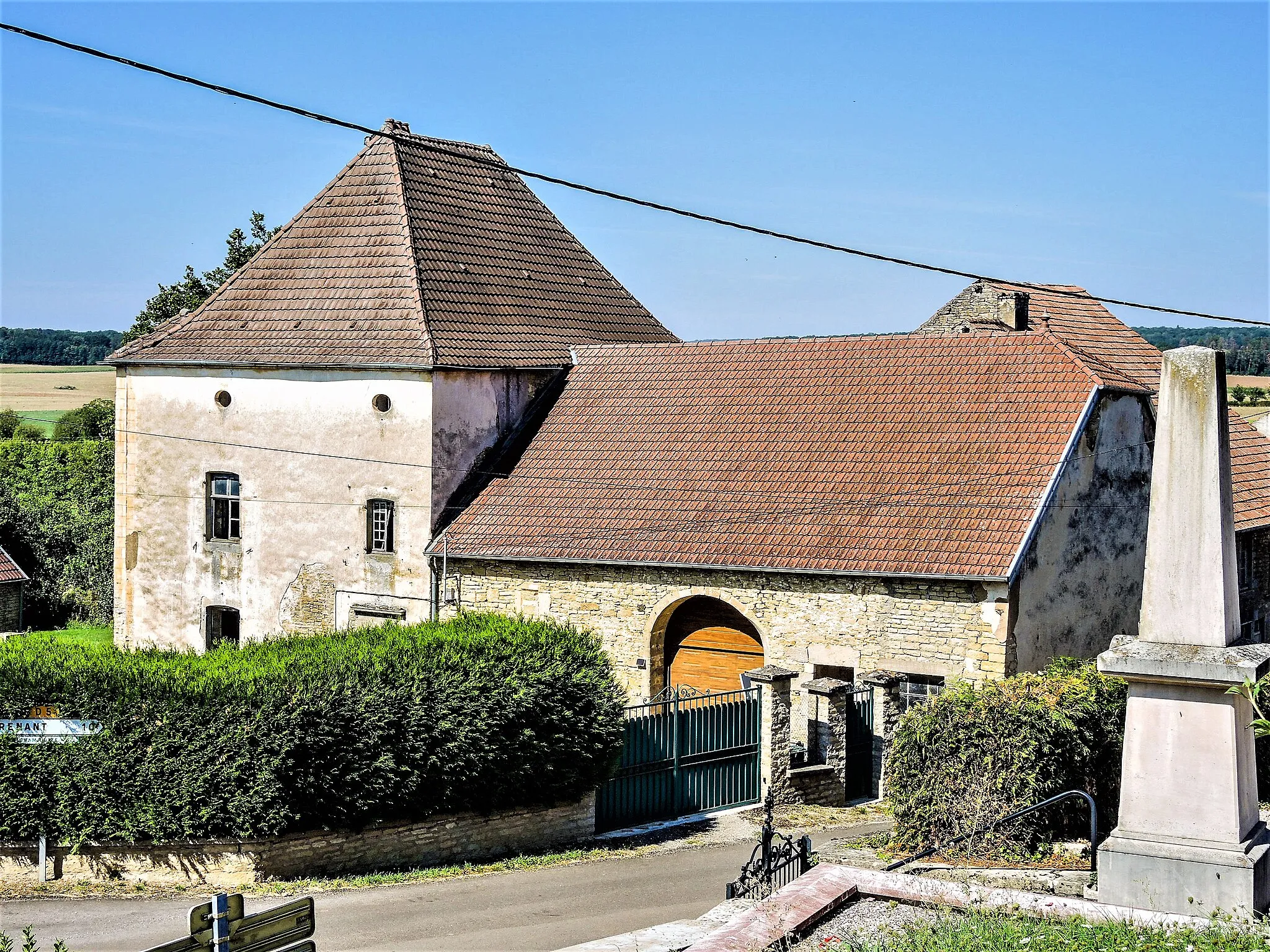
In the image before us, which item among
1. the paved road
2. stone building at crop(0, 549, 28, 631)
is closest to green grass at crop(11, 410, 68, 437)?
stone building at crop(0, 549, 28, 631)

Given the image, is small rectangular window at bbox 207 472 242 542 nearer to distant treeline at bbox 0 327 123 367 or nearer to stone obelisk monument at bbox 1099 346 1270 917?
stone obelisk monument at bbox 1099 346 1270 917

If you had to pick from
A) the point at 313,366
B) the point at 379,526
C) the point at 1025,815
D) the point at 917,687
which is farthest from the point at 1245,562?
the point at 313,366

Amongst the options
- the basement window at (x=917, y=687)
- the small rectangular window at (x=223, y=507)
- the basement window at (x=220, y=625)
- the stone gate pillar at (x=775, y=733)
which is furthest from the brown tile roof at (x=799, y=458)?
the basement window at (x=220, y=625)

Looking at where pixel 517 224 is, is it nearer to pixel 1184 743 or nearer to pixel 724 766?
pixel 724 766

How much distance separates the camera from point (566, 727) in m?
17.1

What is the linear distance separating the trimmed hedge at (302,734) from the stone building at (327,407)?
7228 millimetres

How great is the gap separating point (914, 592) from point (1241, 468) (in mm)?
11458

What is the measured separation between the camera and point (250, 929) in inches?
300

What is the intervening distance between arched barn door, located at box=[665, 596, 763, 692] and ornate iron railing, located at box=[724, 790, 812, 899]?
342 inches

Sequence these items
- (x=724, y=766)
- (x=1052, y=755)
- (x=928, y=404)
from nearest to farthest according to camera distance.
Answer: (x=1052, y=755), (x=724, y=766), (x=928, y=404)

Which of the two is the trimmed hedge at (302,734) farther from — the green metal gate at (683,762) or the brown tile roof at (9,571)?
the brown tile roof at (9,571)

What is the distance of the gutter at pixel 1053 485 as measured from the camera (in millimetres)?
19953

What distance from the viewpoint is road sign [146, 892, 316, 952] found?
24.3 feet

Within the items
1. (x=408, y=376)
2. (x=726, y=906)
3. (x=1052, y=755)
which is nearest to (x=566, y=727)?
(x=726, y=906)
